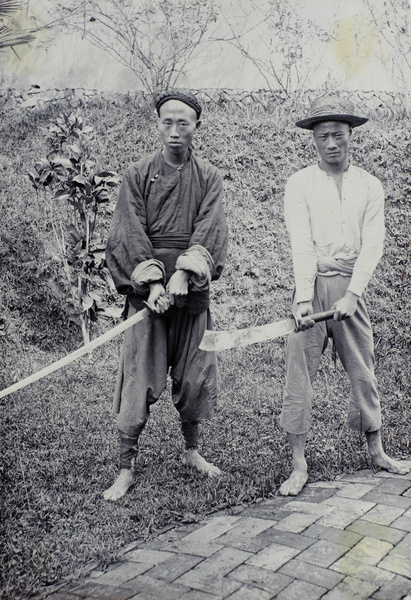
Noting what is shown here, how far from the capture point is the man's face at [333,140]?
277cm

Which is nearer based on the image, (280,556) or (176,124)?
(280,556)

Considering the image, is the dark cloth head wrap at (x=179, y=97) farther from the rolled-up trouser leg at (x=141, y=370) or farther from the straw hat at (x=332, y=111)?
the rolled-up trouser leg at (x=141, y=370)

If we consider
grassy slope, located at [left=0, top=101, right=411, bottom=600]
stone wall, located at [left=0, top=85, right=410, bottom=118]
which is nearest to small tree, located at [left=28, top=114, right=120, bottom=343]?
grassy slope, located at [left=0, top=101, right=411, bottom=600]

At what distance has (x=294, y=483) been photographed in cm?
286

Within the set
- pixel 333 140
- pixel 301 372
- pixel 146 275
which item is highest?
pixel 333 140

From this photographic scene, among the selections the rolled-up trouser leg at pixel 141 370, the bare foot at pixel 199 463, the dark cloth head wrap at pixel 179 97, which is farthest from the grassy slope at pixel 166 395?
the dark cloth head wrap at pixel 179 97

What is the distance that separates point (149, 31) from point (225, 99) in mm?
1137

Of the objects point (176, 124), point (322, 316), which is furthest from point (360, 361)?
point (176, 124)

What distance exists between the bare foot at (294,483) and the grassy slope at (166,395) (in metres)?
0.08

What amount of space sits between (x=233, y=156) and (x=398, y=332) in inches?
97.7

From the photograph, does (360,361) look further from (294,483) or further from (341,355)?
(294,483)

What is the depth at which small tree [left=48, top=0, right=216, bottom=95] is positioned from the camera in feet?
8.84

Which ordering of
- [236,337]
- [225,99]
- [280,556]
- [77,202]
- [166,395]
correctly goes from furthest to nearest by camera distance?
[77,202] < [166,395] < [225,99] < [236,337] < [280,556]

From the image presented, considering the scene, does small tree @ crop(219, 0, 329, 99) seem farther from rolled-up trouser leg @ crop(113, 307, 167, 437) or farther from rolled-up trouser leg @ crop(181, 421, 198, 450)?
rolled-up trouser leg @ crop(181, 421, 198, 450)
